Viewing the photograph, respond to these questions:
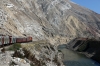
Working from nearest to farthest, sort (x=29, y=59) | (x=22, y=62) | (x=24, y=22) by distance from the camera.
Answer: (x=22, y=62) < (x=29, y=59) < (x=24, y=22)

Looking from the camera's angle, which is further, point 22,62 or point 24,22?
point 24,22

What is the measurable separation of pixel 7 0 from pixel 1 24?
31.0 meters

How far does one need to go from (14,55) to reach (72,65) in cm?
4227

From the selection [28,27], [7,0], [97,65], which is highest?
[7,0]

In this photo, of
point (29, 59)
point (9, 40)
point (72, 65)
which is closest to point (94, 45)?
point (72, 65)

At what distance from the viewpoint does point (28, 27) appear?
9350 centimetres

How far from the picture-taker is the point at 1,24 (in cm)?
6600

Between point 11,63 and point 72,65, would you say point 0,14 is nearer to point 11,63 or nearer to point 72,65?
point 72,65

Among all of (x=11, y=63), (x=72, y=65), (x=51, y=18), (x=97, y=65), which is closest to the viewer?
(x=11, y=63)

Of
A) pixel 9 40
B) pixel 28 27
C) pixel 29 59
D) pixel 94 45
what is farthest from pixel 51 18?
pixel 29 59

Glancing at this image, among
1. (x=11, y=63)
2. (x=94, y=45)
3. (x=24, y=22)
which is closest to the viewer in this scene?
(x=11, y=63)

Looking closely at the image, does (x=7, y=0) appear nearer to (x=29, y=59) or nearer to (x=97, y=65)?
(x=97, y=65)

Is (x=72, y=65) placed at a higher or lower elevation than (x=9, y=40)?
lower

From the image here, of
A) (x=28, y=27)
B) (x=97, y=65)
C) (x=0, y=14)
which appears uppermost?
(x=0, y=14)
